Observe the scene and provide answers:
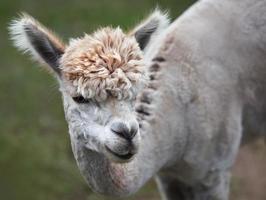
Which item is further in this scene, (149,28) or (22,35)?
(149,28)

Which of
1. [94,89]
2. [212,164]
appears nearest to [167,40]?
[212,164]

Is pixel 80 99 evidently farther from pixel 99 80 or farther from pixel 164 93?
pixel 164 93

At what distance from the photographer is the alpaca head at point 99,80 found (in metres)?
5.09

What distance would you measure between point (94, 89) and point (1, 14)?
815cm

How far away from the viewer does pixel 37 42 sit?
551 centimetres

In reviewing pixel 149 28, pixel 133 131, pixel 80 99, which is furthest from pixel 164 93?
pixel 133 131

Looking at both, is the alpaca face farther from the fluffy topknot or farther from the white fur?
the white fur

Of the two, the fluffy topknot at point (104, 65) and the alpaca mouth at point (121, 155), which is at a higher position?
the fluffy topknot at point (104, 65)

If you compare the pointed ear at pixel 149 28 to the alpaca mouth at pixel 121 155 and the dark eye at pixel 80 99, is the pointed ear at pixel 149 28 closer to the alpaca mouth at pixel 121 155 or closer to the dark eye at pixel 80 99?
the dark eye at pixel 80 99

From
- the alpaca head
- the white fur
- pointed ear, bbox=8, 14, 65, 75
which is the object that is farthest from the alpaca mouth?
the white fur

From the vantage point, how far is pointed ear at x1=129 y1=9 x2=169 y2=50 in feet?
18.6

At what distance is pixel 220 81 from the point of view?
641 centimetres

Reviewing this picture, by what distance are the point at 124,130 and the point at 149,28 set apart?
926 millimetres

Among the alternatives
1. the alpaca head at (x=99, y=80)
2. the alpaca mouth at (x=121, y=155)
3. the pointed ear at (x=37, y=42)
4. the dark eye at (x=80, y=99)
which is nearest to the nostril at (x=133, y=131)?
the alpaca head at (x=99, y=80)
